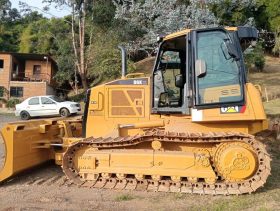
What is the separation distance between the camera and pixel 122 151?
7.17m

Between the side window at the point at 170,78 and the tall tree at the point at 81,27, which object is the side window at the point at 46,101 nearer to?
the tall tree at the point at 81,27

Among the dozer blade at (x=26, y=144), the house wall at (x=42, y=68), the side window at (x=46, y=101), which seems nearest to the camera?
the dozer blade at (x=26, y=144)

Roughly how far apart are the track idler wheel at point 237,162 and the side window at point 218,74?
82 centimetres

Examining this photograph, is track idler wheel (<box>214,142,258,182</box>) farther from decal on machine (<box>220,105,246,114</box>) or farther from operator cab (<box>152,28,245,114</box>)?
operator cab (<box>152,28,245,114</box>)

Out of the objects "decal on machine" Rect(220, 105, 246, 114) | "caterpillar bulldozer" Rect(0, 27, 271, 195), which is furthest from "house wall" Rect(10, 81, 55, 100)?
"decal on machine" Rect(220, 105, 246, 114)

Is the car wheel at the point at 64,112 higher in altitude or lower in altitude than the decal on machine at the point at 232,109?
higher

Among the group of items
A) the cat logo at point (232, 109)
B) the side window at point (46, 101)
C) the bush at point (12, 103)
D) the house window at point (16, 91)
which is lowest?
the cat logo at point (232, 109)

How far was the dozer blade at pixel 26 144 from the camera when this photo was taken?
7.29 metres

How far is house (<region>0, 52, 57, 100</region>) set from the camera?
41750mm

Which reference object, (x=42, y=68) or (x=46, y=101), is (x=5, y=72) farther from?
(x=46, y=101)

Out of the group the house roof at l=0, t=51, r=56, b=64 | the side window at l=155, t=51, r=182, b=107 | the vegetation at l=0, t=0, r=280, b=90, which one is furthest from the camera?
the house roof at l=0, t=51, r=56, b=64

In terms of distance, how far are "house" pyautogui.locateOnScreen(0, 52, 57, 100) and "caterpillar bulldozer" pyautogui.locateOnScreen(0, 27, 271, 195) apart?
115ft

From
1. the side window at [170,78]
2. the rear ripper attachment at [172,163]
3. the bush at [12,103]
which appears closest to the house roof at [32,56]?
the bush at [12,103]

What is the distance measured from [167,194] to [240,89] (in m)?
2.21
